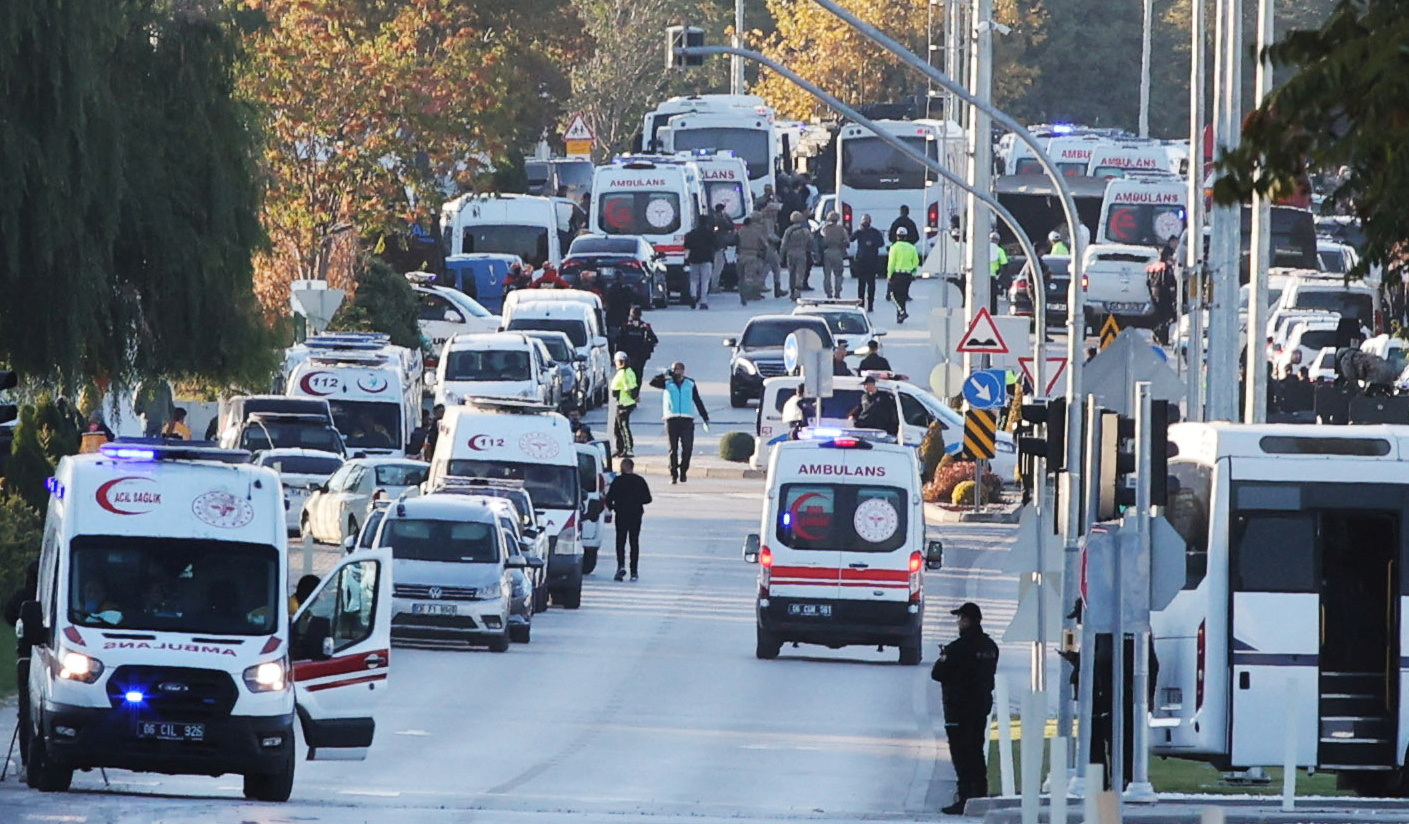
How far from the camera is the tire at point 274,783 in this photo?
779 inches

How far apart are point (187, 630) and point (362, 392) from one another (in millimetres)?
24600

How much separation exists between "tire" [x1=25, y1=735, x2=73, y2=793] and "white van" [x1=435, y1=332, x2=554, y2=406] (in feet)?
90.6

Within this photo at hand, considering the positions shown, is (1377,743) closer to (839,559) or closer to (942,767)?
(942,767)

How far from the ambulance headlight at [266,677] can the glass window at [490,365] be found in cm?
2823

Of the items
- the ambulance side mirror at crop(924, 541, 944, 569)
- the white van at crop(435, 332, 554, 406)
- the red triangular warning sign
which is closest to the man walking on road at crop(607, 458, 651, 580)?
the red triangular warning sign

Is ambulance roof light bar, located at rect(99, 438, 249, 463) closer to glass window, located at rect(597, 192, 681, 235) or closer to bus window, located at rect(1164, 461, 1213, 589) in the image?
bus window, located at rect(1164, 461, 1213, 589)

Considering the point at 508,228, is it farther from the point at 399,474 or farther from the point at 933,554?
the point at 933,554

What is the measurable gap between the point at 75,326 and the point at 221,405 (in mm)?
17956

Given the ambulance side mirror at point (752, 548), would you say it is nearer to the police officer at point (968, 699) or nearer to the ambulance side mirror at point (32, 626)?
the police officer at point (968, 699)

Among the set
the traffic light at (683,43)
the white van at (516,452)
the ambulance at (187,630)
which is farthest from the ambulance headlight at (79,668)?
the white van at (516,452)

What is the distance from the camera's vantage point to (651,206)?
67812 mm

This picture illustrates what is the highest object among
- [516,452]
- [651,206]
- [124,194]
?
[124,194]

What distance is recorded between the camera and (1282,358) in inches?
2026

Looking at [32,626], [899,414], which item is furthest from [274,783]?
[899,414]
